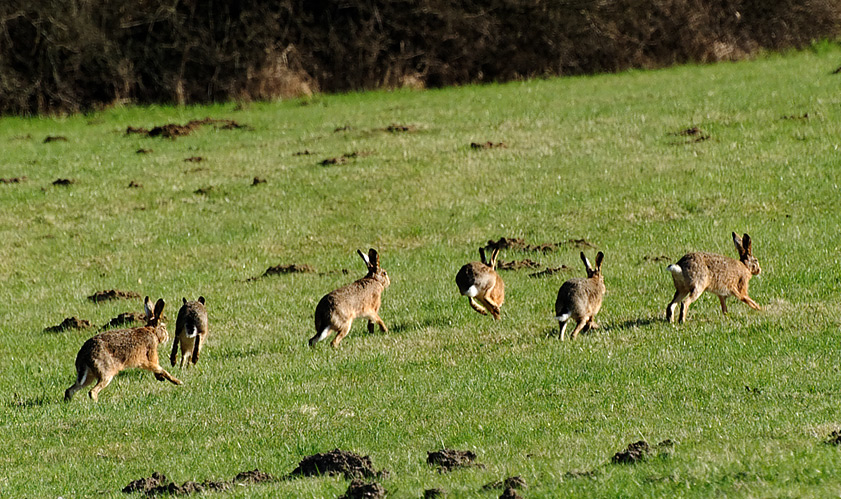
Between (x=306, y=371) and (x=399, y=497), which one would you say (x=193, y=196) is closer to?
(x=306, y=371)

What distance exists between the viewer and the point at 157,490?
808 centimetres

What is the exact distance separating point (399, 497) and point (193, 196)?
50.6ft

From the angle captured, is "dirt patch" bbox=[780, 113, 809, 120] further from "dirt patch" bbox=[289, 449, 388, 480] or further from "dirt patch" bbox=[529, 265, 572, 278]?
"dirt patch" bbox=[289, 449, 388, 480]

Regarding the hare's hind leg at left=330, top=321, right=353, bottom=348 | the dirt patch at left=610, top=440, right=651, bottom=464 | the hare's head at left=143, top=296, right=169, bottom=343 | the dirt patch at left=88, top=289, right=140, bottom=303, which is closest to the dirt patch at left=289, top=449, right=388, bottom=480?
the dirt patch at left=610, top=440, right=651, bottom=464

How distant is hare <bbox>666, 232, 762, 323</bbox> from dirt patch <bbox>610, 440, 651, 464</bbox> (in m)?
4.40

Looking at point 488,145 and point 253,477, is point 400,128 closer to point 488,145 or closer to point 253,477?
point 488,145

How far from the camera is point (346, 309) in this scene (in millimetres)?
12523

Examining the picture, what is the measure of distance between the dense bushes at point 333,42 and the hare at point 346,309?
2017 cm

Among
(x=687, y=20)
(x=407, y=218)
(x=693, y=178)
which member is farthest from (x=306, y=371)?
(x=687, y=20)

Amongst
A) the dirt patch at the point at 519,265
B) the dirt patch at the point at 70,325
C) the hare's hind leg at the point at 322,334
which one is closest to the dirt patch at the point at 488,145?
the dirt patch at the point at 519,265

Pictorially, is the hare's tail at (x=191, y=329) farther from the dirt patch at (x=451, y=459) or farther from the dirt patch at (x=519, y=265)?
the dirt patch at (x=519, y=265)

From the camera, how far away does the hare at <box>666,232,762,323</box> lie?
475 inches

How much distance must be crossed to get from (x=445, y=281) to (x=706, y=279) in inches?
178

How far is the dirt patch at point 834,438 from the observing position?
24.9 ft
